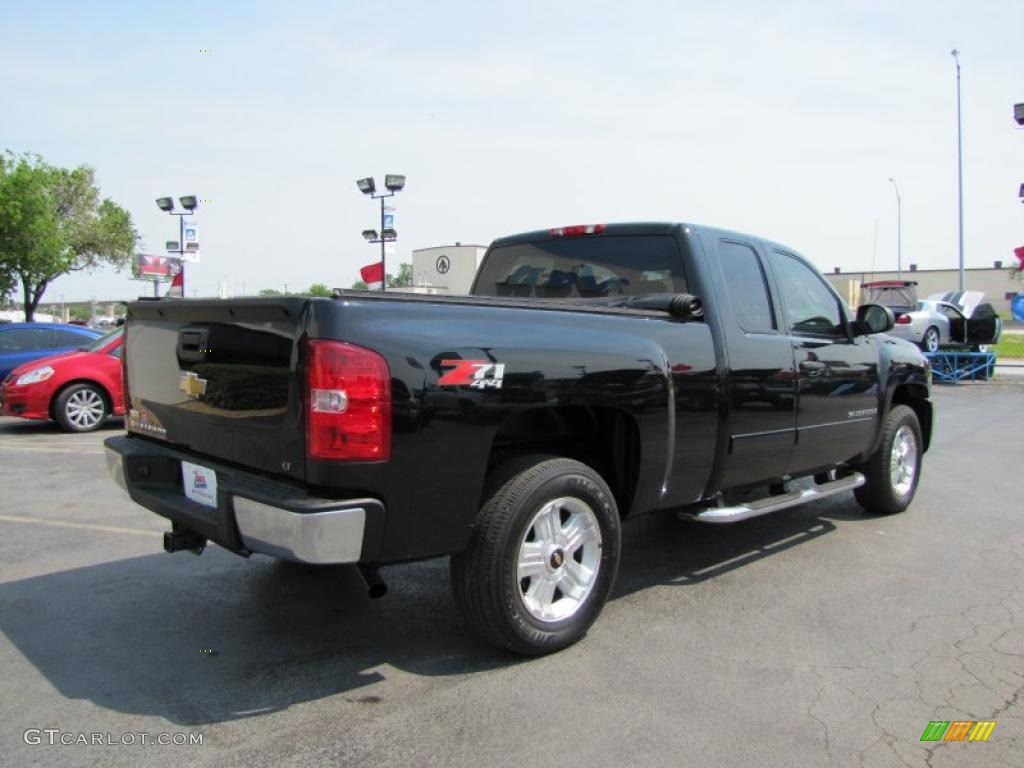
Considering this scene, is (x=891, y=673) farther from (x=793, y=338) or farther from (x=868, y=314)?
(x=868, y=314)

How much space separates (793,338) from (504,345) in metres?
2.36

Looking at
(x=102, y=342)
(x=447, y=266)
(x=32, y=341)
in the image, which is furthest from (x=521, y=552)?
(x=447, y=266)

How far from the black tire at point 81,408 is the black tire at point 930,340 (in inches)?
673

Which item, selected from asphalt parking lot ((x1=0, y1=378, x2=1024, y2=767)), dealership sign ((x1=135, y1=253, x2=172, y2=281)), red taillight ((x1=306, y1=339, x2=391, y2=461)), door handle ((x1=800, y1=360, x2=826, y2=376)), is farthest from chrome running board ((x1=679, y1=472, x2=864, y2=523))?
dealership sign ((x1=135, y1=253, x2=172, y2=281))

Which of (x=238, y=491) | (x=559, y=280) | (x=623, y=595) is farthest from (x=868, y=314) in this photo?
(x=238, y=491)

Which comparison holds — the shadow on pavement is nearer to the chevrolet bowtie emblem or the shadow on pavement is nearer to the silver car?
the chevrolet bowtie emblem

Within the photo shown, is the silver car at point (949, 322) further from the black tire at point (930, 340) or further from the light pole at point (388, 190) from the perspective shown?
the light pole at point (388, 190)

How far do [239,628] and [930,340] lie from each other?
1889 cm

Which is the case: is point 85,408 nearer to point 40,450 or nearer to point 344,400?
point 40,450

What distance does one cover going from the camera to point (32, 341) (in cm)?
1210

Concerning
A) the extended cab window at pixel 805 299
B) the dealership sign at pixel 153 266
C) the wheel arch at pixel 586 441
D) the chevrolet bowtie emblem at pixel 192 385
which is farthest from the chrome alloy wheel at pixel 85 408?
the dealership sign at pixel 153 266

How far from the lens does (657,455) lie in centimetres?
384

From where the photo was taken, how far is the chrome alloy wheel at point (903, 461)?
6.04 m

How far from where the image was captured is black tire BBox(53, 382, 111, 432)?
400 inches
